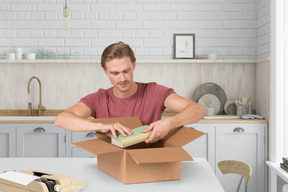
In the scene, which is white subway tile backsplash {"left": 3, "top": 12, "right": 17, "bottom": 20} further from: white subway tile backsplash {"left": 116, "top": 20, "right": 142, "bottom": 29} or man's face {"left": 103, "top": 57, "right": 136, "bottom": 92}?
man's face {"left": 103, "top": 57, "right": 136, "bottom": 92}

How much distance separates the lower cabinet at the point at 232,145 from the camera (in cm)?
412

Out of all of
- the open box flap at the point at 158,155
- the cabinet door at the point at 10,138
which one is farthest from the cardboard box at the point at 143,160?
the cabinet door at the point at 10,138

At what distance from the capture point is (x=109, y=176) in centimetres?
172

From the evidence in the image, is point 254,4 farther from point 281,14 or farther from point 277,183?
point 277,183

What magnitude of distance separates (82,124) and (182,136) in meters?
0.52

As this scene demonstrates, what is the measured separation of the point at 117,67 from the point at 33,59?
2.82m

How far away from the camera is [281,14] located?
3.83m

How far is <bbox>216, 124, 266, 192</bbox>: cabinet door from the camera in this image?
412 cm

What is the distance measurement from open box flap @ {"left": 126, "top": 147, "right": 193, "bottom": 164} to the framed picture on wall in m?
3.26

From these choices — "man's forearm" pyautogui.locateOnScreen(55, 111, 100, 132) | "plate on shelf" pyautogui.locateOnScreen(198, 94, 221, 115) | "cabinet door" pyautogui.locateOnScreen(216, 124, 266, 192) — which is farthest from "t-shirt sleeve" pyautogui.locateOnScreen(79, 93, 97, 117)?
"plate on shelf" pyautogui.locateOnScreen(198, 94, 221, 115)

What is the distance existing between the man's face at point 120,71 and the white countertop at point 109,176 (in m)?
0.47

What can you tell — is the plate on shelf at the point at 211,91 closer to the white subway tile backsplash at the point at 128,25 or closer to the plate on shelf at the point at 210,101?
the plate on shelf at the point at 210,101

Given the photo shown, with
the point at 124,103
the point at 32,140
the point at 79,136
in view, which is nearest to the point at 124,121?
the point at 124,103

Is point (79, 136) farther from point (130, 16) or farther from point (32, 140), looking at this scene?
point (130, 16)
